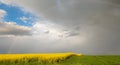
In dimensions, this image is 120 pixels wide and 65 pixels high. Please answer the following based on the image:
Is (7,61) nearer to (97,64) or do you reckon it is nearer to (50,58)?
(50,58)

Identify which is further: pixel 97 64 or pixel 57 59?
pixel 57 59

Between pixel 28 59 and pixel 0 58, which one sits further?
pixel 28 59

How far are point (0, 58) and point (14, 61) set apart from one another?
7.45 feet

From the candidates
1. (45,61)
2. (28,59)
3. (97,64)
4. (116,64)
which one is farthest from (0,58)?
(116,64)

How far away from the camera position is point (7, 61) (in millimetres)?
35281

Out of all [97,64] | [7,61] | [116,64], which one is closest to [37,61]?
[7,61]

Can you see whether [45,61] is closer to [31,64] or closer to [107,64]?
[31,64]

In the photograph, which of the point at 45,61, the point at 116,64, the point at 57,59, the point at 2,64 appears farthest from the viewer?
the point at 57,59

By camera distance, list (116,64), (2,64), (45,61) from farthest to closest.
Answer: (45,61) < (116,64) < (2,64)

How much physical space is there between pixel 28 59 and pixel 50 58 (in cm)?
435

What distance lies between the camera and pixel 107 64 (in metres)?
35.2

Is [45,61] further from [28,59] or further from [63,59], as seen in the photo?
[63,59]

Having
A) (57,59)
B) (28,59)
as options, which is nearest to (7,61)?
(28,59)

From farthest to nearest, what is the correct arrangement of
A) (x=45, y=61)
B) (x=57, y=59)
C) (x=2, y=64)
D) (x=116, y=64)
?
(x=57, y=59)
(x=45, y=61)
(x=116, y=64)
(x=2, y=64)
